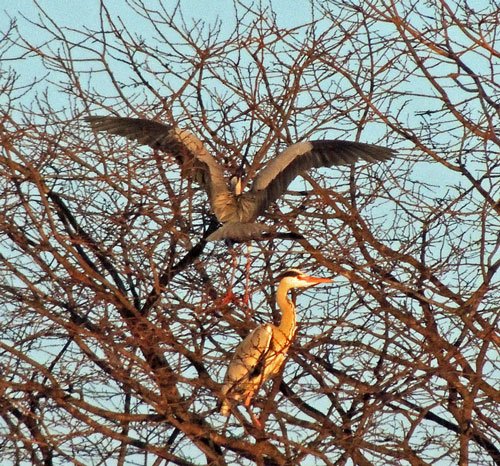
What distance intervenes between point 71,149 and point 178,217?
0.67 metres

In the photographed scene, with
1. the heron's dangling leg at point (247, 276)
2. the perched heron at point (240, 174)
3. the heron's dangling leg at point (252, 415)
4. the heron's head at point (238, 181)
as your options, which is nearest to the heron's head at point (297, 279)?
the heron's dangling leg at point (247, 276)

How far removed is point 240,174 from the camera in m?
6.89

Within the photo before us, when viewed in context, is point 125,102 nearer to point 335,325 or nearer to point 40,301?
point 40,301

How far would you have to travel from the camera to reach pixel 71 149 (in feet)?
18.8

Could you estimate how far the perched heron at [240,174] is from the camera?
6.39 meters

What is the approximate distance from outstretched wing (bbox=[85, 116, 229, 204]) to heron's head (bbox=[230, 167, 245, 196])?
2.5 inches

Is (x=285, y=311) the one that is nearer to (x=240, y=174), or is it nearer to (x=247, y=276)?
(x=247, y=276)

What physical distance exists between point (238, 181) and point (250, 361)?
1.54 metres

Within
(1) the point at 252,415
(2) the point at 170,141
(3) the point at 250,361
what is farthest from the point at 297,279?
(2) the point at 170,141

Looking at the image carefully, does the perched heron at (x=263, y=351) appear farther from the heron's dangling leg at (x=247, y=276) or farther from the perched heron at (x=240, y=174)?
the perched heron at (x=240, y=174)

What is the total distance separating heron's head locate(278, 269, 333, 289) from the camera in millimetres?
6113

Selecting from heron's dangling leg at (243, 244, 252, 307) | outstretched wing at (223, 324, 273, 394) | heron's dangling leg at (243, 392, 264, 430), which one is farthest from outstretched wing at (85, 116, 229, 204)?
heron's dangling leg at (243, 392, 264, 430)

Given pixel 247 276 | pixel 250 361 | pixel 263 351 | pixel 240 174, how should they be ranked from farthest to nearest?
pixel 240 174, pixel 247 276, pixel 250 361, pixel 263 351

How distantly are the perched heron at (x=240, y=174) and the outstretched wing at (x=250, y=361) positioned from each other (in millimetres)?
687
